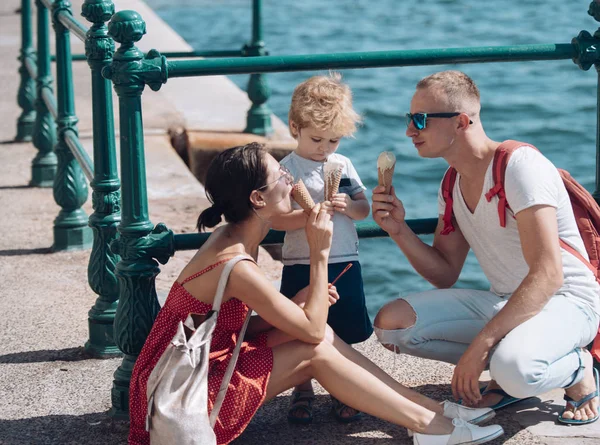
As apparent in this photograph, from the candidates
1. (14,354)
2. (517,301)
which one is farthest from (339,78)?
(14,354)

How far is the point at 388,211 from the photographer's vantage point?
3.39 m

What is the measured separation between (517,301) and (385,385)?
1.52 ft

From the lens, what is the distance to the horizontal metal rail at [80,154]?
428cm

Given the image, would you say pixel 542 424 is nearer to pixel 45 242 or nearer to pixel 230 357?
pixel 230 357

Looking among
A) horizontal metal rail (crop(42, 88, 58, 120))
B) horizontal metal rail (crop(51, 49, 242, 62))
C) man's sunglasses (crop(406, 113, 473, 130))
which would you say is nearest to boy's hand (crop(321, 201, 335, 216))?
man's sunglasses (crop(406, 113, 473, 130))

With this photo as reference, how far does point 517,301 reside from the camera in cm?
310

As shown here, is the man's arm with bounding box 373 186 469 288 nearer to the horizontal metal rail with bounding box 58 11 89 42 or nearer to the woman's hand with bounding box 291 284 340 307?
the woman's hand with bounding box 291 284 340 307

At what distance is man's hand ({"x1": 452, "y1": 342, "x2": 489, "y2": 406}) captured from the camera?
3091 mm

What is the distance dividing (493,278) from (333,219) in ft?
1.84

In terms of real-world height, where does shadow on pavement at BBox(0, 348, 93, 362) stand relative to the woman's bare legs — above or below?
below

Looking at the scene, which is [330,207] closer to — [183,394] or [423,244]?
[423,244]

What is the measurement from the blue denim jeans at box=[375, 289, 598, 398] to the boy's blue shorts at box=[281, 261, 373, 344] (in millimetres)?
82

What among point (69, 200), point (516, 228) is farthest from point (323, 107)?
point (69, 200)

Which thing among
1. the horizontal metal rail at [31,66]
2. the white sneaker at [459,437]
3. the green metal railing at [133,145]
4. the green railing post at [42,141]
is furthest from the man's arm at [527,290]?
the horizontal metal rail at [31,66]
